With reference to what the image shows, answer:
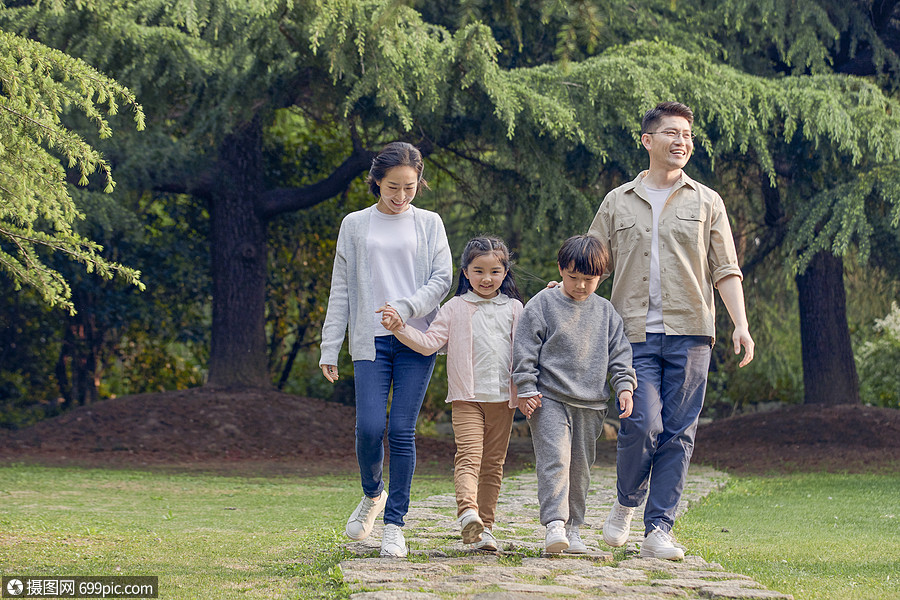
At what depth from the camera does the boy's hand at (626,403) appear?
425cm

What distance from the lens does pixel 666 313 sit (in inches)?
173

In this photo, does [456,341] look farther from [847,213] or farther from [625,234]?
[847,213]

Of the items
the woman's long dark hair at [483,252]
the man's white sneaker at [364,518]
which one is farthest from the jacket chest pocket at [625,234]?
the man's white sneaker at [364,518]

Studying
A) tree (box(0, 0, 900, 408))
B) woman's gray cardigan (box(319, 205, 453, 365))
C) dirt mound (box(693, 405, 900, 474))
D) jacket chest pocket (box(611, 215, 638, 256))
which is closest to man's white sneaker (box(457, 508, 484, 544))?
woman's gray cardigan (box(319, 205, 453, 365))

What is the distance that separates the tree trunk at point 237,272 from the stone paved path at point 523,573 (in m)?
7.32

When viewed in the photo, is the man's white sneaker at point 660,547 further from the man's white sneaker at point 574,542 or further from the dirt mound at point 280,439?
the dirt mound at point 280,439

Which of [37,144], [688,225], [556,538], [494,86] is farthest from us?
[494,86]

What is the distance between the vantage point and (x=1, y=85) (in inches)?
204

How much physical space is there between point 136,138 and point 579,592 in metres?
8.78

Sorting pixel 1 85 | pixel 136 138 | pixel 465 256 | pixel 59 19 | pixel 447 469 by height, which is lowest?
pixel 447 469

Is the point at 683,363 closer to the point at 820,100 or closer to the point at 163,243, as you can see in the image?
the point at 820,100

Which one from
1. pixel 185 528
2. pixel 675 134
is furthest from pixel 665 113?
pixel 185 528

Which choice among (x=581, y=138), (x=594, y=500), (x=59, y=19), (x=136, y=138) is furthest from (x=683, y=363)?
(x=136, y=138)

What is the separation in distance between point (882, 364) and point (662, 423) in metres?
11.8
